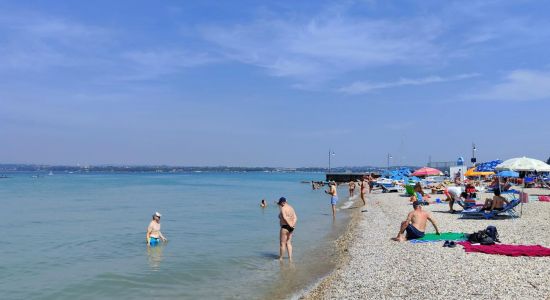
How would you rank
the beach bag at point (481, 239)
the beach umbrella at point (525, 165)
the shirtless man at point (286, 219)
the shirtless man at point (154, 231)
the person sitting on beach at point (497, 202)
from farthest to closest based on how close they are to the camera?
the beach umbrella at point (525, 165)
the person sitting on beach at point (497, 202)
the shirtless man at point (154, 231)
the shirtless man at point (286, 219)
the beach bag at point (481, 239)

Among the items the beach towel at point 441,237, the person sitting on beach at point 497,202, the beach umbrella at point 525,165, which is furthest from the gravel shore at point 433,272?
the beach umbrella at point 525,165

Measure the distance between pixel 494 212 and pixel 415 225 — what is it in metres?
5.17

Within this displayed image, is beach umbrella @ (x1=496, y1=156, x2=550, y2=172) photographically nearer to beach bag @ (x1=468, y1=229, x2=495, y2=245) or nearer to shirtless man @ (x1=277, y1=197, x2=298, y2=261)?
beach bag @ (x1=468, y1=229, x2=495, y2=245)

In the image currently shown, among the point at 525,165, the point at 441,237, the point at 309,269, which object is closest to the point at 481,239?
the point at 441,237

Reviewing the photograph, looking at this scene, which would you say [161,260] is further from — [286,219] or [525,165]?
[525,165]

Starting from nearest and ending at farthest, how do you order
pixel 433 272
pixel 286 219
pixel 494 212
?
pixel 433 272, pixel 286 219, pixel 494 212

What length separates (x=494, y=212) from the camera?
15.9m

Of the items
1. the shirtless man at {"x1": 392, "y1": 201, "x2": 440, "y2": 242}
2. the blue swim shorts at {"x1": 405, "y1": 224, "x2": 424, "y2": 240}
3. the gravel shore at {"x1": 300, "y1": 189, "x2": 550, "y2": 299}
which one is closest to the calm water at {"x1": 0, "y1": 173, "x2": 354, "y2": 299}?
the gravel shore at {"x1": 300, "y1": 189, "x2": 550, "y2": 299}

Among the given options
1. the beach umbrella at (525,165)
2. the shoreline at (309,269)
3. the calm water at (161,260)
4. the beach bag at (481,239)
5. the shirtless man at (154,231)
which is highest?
the beach umbrella at (525,165)

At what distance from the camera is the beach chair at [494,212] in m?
15.6

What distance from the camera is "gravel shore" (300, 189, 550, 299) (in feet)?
23.1

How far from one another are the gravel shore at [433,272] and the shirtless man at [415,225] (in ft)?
1.42

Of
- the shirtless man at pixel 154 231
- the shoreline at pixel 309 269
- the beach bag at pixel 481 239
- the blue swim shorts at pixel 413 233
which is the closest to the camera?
the shoreline at pixel 309 269

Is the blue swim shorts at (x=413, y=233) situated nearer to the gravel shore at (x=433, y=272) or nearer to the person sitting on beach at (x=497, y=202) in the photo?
the gravel shore at (x=433, y=272)
